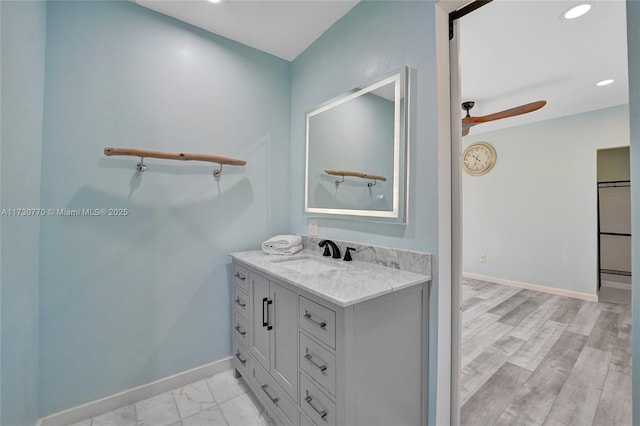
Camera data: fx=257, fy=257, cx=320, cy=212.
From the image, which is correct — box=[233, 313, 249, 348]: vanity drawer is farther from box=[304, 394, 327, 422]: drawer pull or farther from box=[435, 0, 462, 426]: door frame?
box=[435, 0, 462, 426]: door frame

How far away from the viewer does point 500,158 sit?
429cm

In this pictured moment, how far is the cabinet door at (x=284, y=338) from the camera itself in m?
1.26

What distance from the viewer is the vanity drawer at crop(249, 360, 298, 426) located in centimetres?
127

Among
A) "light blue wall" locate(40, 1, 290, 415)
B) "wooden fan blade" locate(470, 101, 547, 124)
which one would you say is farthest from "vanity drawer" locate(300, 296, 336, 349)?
"wooden fan blade" locate(470, 101, 547, 124)

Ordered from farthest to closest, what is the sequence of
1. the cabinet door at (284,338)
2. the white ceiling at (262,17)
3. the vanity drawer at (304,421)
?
the white ceiling at (262,17)
the cabinet door at (284,338)
the vanity drawer at (304,421)

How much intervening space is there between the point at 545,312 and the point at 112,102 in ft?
15.5

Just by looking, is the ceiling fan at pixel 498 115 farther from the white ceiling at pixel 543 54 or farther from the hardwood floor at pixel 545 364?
the hardwood floor at pixel 545 364

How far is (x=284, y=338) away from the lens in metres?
1.33

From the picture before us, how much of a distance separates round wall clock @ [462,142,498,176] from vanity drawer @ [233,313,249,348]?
4.57m

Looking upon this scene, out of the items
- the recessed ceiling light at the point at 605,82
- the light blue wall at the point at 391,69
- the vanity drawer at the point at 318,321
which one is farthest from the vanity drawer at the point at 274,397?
Result: the recessed ceiling light at the point at 605,82

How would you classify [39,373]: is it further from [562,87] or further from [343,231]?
[562,87]

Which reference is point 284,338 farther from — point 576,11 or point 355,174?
point 576,11

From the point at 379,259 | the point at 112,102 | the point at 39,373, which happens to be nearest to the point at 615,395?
the point at 379,259

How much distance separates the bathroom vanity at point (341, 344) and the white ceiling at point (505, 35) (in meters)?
1.72
